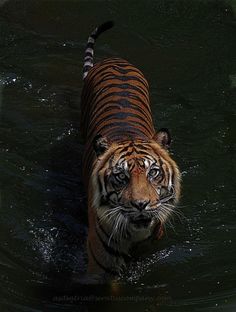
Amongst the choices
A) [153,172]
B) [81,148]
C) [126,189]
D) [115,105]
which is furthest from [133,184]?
[81,148]

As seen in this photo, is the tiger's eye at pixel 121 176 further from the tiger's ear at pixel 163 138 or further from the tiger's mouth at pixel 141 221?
the tiger's ear at pixel 163 138

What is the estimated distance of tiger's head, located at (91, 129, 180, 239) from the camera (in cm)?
349

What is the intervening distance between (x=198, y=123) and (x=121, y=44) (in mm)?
1314

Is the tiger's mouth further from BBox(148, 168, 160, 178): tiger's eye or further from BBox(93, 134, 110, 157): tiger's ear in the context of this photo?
BBox(93, 134, 110, 157): tiger's ear

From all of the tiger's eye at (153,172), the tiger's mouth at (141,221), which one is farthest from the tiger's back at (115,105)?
the tiger's mouth at (141,221)

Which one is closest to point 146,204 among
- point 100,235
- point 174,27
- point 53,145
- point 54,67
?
point 100,235

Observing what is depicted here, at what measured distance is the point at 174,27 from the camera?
664 cm

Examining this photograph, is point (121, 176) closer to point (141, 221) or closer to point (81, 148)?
point (141, 221)

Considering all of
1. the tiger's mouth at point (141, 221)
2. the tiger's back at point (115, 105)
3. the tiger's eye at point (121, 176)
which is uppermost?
the tiger's eye at point (121, 176)

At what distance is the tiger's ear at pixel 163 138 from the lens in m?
3.80

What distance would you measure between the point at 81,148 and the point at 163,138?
1357 mm

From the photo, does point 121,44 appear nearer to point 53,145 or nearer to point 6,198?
point 53,145

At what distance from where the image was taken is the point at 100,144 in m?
3.75

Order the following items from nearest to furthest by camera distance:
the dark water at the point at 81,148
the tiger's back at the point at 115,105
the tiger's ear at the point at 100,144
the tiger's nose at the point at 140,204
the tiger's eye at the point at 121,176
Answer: the tiger's nose at the point at 140,204 → the tiger's eye at the point at 121,176 → the tiger's ear at the point at 100,144 → the dark water at the point at 81,148 → the tiger's back at the point at 115,105
